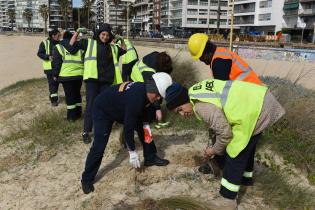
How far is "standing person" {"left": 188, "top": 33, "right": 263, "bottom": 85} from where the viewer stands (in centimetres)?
392

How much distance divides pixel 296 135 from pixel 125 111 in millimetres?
2931

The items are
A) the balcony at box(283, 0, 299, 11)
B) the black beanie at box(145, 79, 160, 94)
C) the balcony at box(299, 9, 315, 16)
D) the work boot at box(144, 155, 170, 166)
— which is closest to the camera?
the black beanie at box(145, 79, 160, 94)

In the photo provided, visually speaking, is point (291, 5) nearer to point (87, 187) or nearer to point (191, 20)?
point (191, 20)

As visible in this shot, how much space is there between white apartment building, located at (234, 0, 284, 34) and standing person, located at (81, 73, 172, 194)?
69.6 metres

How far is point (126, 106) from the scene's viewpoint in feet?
12.5

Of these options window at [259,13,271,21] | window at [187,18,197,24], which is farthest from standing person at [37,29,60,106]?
window at [187,18,197,24]

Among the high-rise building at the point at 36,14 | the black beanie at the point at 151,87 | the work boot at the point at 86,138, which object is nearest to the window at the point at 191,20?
the high-rise building at the point at 36,14

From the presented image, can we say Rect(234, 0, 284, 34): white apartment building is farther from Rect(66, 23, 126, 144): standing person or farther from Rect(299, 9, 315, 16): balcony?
Rect(66, 23, 126, 144): standing person

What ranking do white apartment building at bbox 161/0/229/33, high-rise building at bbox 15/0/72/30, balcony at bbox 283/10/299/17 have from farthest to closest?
high-rise building at bbox 15/0/72/30
white apartment building at bbox 161/0/229/33
balcony at bbox 283/10/299/17

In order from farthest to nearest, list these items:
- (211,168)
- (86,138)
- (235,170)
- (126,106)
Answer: (86,138), (211,168), (126,106), (235,170)

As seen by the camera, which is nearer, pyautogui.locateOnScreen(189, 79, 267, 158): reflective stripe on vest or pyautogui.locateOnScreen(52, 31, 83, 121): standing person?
pyautogui.locateOnScreen(189, 79, 267, 158): reflective stripe on vest

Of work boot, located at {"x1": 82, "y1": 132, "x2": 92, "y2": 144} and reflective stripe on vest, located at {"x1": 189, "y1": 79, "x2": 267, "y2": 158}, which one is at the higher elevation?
reflective stripe on vest, located at {"x1": 189, "y1": 79, "x2": 267, "y2": 158}

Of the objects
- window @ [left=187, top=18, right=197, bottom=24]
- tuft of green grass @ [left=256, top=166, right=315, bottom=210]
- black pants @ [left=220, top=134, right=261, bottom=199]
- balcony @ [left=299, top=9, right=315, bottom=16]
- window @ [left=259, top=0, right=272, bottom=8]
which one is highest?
window @ [left=259, top=0, right=272, bottom=8]

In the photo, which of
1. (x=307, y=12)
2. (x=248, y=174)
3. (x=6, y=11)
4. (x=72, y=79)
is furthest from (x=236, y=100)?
(x=6, y=11)
